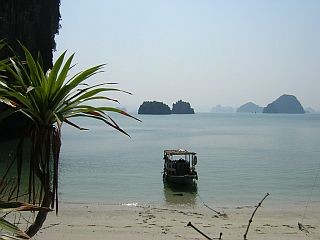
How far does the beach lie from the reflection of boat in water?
4.05ft

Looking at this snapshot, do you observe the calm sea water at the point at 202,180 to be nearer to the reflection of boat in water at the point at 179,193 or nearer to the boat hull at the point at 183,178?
the reflection of boat in water at the point at 179,193

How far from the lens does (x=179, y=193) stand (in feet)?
69.3

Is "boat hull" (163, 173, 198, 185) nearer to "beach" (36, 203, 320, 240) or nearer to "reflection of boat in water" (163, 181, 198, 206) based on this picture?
"reflection of boat in water" (163, 181, 198, 206)

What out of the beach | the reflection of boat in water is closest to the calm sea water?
the reflection of boat in water

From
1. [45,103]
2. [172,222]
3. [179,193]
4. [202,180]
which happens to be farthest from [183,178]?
[45,103]

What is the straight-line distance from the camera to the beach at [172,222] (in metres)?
11.7

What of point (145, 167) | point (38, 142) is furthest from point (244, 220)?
point (145, 167)

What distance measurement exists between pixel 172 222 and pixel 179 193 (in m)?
7.33

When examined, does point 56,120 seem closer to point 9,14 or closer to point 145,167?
point 145,167

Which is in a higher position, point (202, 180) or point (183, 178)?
point (183, 178)

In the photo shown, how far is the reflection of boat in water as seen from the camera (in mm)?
19312

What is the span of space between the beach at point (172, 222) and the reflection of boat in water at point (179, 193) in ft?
4.05

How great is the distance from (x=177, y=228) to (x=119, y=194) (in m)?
9.46

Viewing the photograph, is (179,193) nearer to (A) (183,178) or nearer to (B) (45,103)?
(A) (183,178)
